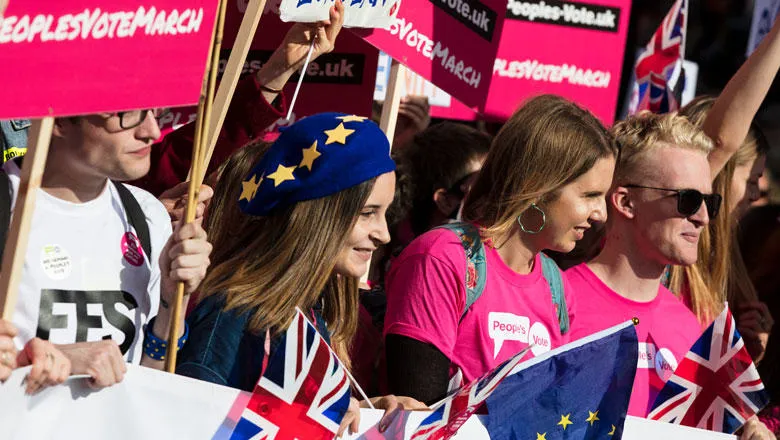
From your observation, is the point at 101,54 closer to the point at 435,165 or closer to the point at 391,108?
the point at 391,108

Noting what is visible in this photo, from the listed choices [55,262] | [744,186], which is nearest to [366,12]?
[55,262]

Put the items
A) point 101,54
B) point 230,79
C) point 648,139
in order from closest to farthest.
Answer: point 101,54
point 230,79
point 648,139

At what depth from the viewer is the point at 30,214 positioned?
277 centimetres

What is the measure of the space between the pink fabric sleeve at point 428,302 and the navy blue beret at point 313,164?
39cm

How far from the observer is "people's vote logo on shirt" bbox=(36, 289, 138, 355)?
3059mm

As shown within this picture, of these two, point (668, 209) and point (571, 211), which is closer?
point (571, 211)

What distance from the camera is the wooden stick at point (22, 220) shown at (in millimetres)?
2750

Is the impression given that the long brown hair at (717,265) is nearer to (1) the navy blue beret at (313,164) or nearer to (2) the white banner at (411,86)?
(2) the white banner at (411,86)

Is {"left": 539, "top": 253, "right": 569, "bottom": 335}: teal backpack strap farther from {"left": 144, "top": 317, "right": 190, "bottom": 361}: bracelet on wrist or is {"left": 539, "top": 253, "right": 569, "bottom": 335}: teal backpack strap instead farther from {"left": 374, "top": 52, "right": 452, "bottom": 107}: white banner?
{"left": 374, "top": 52, "right": 452, "bottom": 107}: white banner

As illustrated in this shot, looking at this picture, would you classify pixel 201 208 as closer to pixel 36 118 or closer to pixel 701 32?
pixel 36 118

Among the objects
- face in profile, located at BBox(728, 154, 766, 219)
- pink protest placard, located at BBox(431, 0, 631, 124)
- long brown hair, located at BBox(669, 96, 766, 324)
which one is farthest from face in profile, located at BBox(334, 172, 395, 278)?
pink protest placard, located at BBox(431, 0, 631, 124)

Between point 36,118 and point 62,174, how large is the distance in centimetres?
42

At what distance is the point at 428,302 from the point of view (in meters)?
3.86

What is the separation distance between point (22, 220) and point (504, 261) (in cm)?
182
